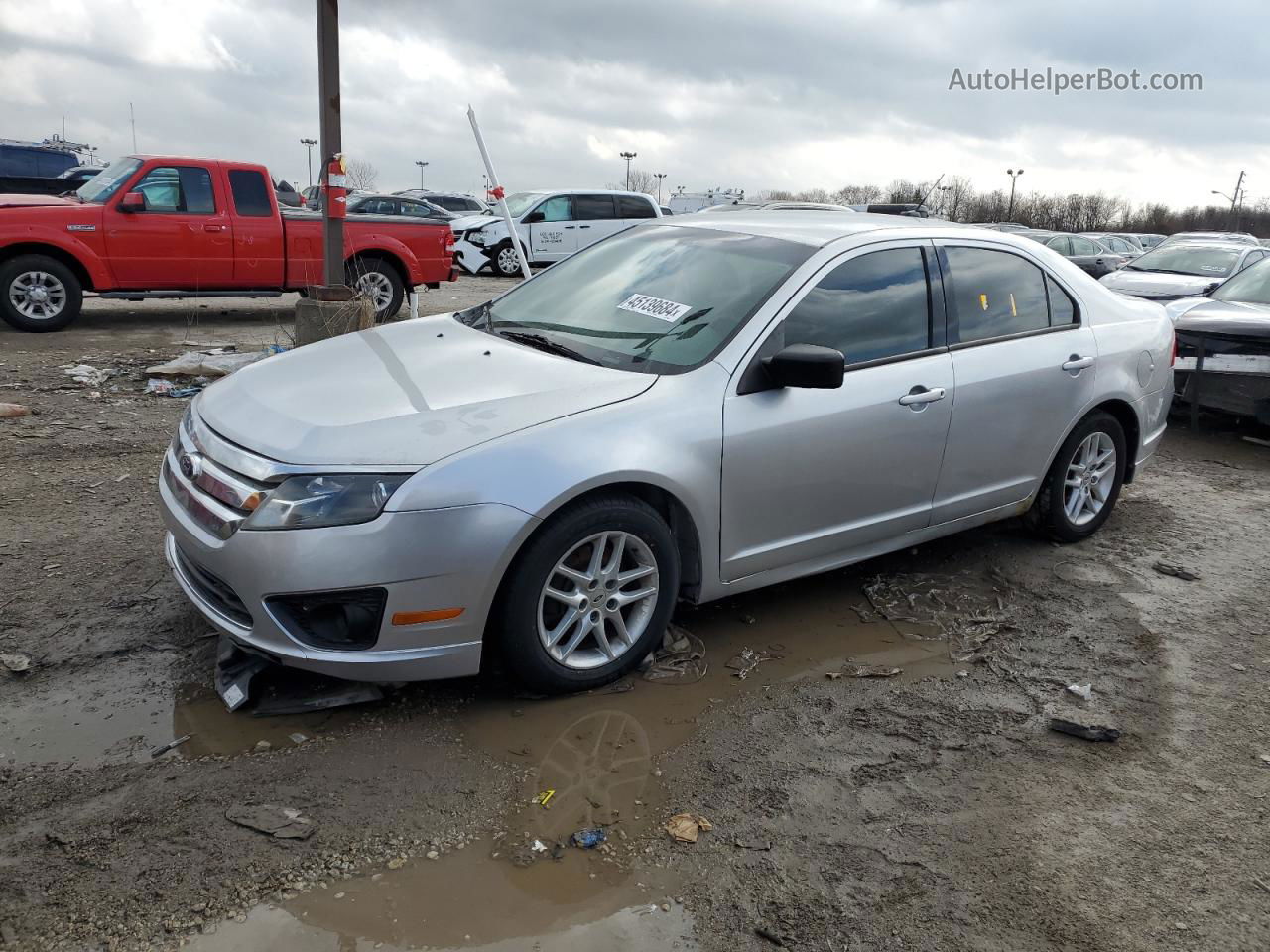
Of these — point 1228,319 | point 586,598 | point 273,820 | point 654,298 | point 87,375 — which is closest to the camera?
point 273,820

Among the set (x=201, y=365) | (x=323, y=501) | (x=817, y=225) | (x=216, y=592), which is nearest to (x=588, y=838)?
(x=323, y=501)

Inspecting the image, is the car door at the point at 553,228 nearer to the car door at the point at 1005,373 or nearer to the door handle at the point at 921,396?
the car door at the point at 1005,373

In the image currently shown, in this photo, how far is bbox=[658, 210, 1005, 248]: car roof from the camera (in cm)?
424

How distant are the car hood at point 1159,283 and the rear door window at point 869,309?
7981mm

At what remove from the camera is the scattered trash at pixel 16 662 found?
342 centimetres

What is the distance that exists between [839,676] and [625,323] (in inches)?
62.6

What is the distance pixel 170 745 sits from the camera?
305 cm

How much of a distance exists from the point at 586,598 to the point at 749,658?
84 cm

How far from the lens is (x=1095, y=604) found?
4.55 m

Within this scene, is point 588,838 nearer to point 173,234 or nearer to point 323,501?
point 323,501

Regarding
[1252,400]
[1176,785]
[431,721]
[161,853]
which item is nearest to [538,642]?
[431,721]

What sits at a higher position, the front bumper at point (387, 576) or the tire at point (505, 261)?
the tire at point (505, 261)

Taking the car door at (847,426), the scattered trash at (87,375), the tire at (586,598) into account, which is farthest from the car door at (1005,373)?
the scattered trash at (87,375)

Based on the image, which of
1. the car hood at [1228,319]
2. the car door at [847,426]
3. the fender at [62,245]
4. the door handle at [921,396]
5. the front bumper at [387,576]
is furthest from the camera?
the fender at [62,245]
